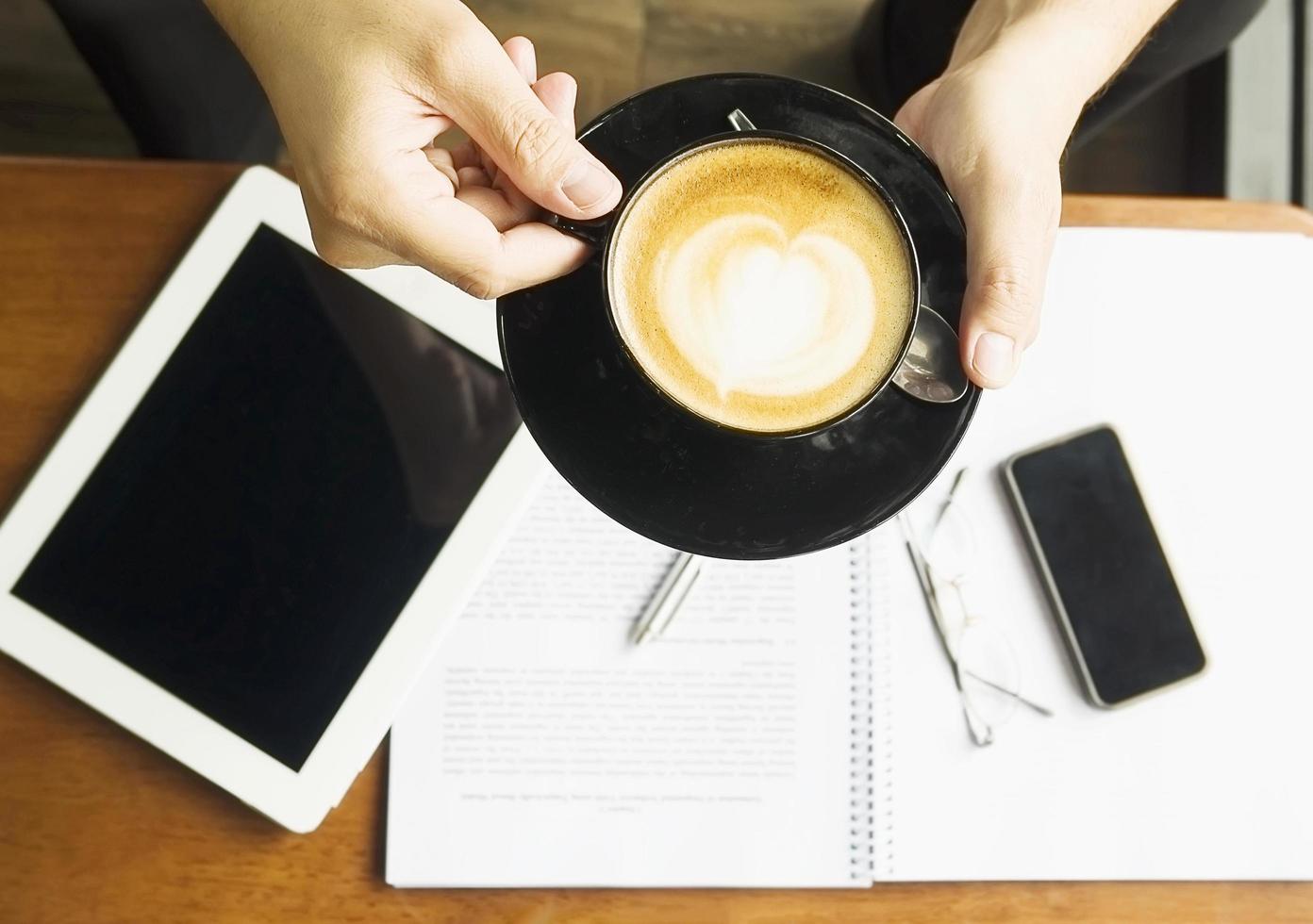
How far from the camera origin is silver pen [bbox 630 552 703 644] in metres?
0.78

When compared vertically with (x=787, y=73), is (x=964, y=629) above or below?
below

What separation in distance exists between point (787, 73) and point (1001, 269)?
0.88 m

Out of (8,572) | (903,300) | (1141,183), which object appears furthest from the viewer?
(1141,183)

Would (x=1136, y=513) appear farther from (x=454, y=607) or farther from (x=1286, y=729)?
(x=454, y=607)

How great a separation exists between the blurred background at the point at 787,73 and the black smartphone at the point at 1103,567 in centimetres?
73

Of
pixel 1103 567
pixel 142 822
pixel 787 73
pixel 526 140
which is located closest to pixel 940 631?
pixel 1103 567

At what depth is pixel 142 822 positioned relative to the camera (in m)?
0.75

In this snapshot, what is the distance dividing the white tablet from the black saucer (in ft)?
0.61

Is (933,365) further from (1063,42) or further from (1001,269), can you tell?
(1063,42)

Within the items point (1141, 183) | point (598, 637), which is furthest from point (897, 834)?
point (1141, 183)

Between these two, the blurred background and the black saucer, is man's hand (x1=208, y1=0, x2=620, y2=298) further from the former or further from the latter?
the blurred background

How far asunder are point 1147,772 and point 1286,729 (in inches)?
4.9

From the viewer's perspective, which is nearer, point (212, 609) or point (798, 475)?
point (798, 475)

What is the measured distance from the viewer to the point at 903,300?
581 mm
